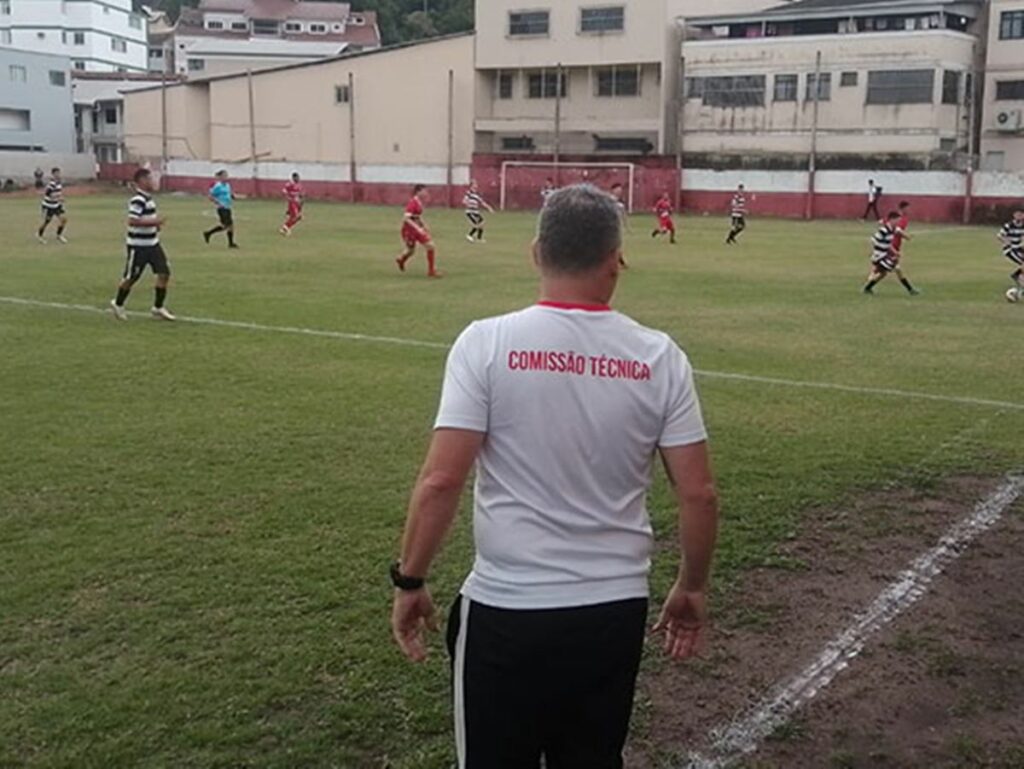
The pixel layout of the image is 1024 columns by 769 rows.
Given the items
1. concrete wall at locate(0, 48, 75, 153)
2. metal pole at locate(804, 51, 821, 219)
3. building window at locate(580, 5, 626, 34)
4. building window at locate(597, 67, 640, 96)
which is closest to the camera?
metal pole at locate(804, 51, 821, 219)

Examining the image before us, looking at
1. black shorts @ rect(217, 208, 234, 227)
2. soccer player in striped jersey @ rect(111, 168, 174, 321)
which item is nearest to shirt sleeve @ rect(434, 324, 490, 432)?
soccer player in striped jersey @ rect(111, 168, 174, 321)

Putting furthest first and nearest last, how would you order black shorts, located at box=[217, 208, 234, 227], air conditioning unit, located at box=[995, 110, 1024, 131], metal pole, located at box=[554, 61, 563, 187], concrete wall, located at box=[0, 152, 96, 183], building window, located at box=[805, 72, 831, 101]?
concrete wall, located at box=[0, 152, 96, 183] → metal pole, located at box=[554, 61, 563, 187] → building window, located at box=[805, 72, 831, 101] → air conditioning unit, located at box=[995, 110, 1024, 131] → black shorts, located at box=[217, 208, 234, 227]

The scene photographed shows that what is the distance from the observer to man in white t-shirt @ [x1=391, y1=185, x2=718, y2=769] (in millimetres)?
2926

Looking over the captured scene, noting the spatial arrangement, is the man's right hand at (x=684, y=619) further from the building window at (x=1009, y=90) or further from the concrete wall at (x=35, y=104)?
the concrete wall at (x=35, y=104)

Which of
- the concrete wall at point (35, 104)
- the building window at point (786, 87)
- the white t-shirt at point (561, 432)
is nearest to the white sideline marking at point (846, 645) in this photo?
the white t-shirt at point (561, 432)

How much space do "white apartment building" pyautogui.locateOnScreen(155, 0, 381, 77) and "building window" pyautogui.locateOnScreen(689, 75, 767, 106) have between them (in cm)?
4546

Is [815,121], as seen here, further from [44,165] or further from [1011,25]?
[44,165]

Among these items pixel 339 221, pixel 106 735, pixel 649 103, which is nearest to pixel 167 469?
pixel 106 735

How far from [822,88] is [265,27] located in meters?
65.7

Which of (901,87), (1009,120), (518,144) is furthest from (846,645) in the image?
(518,144)

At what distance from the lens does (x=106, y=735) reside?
436 centimetres

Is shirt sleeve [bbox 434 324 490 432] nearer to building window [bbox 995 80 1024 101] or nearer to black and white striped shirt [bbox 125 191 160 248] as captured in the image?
black and white striped shirt [bbox 125 191 160 248]

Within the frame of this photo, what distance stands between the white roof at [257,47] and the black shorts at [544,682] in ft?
309

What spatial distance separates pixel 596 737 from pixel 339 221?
4064cm
